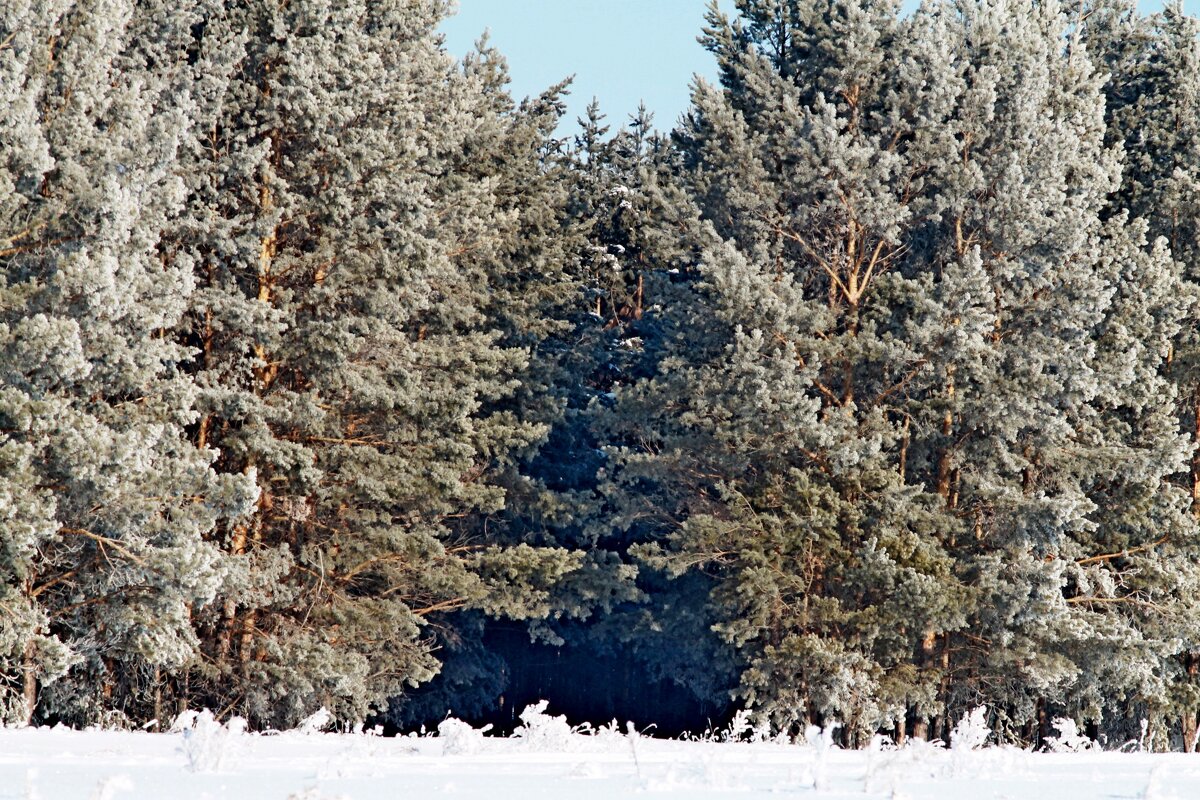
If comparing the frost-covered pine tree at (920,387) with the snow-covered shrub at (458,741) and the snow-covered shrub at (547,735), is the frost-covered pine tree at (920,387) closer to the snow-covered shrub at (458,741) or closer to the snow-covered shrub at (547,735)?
the snow-covered shrub at (547,735)

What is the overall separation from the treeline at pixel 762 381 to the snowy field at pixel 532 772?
9.21 meters

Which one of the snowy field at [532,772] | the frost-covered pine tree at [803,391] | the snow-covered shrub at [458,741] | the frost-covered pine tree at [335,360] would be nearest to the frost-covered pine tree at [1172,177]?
the frost-covered pine tree at [803,391]

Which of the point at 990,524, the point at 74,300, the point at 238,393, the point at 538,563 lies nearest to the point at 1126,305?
the point at 990,524

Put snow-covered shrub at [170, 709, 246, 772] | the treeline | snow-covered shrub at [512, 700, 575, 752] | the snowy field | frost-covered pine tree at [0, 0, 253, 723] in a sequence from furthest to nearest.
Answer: the treeline, frost-covered pine tree at [0, 0, 253, 723], snow-covered shrub at [512, 700, 575, 752], snow-covered shrub at [170, 709, 246, 772], the snowy field

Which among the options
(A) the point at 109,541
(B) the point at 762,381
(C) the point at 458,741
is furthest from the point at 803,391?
(C) the point at 458,741

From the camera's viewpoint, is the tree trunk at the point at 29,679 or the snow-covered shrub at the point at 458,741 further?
the tree trunk at the point at 29,679

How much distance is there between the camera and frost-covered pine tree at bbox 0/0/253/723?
15617 mm

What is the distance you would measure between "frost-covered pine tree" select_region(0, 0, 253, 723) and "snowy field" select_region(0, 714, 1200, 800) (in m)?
6.76

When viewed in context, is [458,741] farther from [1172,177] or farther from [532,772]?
[1172,177]

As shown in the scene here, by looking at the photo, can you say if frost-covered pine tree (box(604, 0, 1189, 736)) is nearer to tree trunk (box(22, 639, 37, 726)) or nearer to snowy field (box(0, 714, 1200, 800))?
tree trunk (box(22, 639, 37, 726))

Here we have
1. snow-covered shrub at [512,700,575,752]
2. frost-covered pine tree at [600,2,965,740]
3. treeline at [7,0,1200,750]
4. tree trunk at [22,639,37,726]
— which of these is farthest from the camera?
frost-covered pine tree at [600,2,965,740]

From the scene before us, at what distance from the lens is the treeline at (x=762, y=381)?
20250mm

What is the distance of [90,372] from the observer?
53.8 ft

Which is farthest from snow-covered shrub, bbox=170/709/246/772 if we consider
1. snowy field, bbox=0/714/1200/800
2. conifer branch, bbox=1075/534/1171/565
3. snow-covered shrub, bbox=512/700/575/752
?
conifer branch, bbox=1075/534/1171/565
